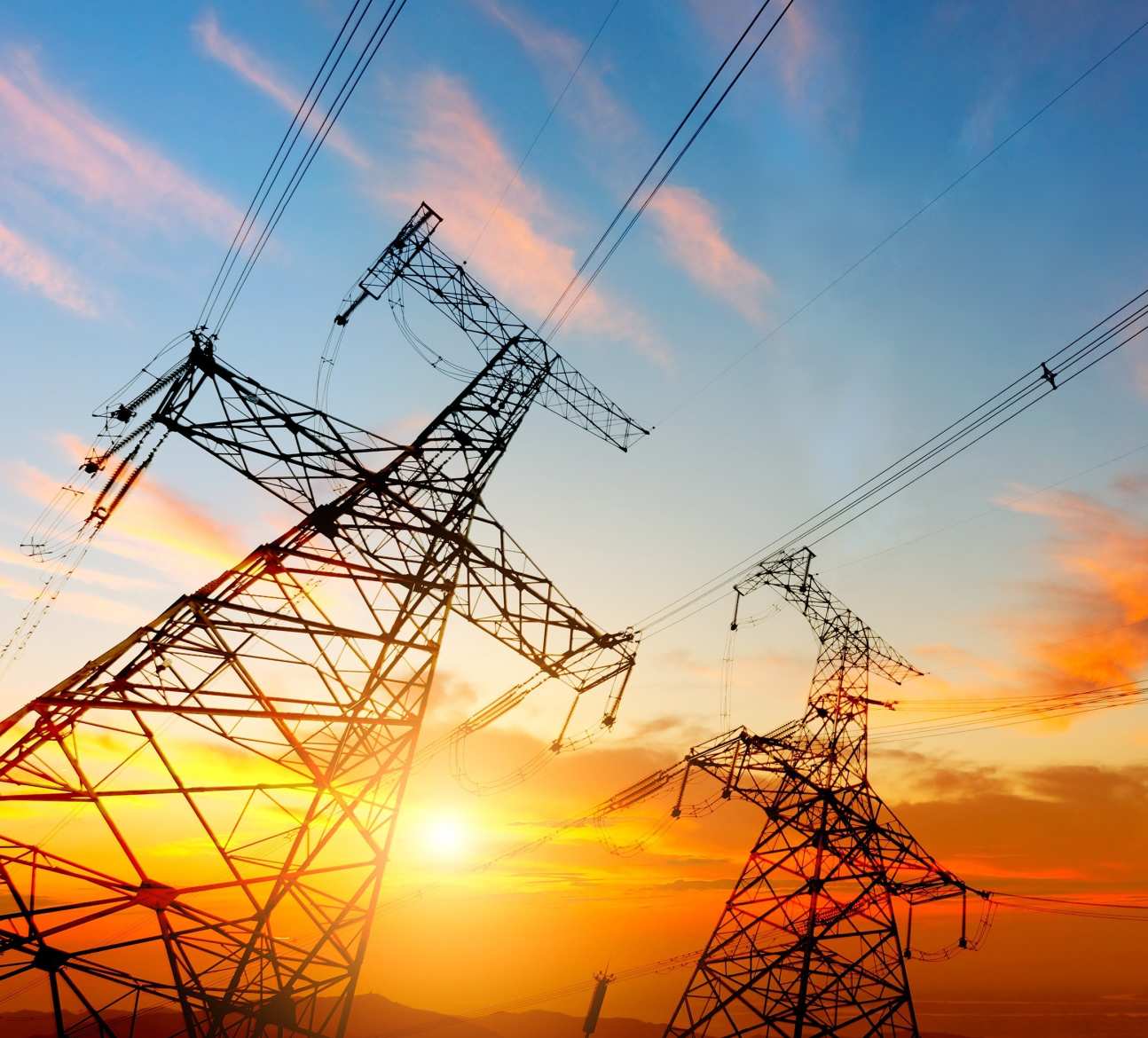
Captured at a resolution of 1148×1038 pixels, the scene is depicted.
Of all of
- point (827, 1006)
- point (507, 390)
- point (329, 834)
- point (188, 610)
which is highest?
point (507, 390)

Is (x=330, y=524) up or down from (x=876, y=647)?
down

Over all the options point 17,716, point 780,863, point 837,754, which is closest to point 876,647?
point 837,754

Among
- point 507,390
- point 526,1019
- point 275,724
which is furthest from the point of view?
point 526,1019

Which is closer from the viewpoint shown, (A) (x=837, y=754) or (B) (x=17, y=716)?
(B) (x=17, y=716)

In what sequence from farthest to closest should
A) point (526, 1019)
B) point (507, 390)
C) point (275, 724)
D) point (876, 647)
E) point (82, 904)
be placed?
point (526, 1019)
point (876, 647)
point (507, 390)
point (275, 724)
point (82, 904)

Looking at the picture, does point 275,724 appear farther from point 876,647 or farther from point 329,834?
A: point 876,647

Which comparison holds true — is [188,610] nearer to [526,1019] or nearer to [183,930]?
[183,930]

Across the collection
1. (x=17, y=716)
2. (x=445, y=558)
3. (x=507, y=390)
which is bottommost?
(x=17, y=716)

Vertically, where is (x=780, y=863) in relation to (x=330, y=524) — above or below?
below

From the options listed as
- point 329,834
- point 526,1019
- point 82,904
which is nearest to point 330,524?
point 329,834
